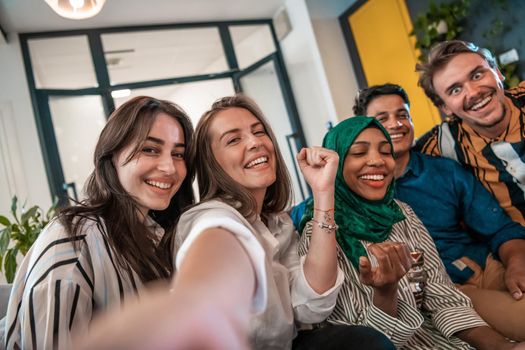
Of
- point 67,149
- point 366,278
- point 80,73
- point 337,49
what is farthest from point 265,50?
point 366,278

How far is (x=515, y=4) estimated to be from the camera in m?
3.38

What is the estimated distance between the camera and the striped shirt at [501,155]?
67.2 inches

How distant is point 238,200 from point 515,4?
345 centimetres

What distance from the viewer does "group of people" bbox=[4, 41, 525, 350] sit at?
873mm

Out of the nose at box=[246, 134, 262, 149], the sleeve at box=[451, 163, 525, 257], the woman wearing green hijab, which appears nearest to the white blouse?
the woman wearing green hijab

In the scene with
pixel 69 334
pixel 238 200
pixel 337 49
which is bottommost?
pixel 69 334

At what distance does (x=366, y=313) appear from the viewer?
1167 mm

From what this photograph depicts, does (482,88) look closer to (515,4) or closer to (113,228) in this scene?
(113,228)

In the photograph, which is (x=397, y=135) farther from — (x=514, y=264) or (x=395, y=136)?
(x=514, y=264)

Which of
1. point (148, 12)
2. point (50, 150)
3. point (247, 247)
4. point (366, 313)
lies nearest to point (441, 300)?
point (366, 313)

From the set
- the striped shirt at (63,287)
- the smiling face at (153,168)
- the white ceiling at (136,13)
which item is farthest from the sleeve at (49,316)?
the white ceiling at (136,13)

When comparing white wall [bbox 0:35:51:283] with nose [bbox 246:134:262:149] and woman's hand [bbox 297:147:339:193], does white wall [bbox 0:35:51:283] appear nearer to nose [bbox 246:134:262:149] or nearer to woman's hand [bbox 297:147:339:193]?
nose [bbox 246:134:262:149]

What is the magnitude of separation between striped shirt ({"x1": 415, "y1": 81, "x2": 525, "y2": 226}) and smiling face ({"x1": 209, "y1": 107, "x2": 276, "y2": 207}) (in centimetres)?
101

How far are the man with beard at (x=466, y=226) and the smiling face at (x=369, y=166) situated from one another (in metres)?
0.30
